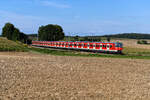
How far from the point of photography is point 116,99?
10.3m

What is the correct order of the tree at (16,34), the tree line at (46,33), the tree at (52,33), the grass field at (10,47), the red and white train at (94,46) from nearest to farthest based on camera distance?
the red and white train at (94,46) → the grass field at (10,47) → the tree at (16,34) → the tree line at (46,33) → the tree at (52,33)

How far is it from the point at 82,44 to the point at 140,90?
143ft

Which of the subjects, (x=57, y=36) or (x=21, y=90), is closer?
Result: (x=21, y=90)

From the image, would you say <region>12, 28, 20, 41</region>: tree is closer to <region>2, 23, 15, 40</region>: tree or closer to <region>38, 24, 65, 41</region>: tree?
<region>2, 23, 15, 40</region>: tree

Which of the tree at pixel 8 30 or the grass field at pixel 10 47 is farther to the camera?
the tree at pixel 8 30

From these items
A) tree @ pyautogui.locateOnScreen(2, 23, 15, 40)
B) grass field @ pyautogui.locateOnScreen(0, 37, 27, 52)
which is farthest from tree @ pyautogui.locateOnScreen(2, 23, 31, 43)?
grass field @ pyautogui.locateOnScreen(0, 37, 27, 52)

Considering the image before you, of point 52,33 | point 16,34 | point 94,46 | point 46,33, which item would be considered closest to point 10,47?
point 94,46

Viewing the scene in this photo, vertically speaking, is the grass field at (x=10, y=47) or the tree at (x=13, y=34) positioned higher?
the tree at (x=13, y=34)

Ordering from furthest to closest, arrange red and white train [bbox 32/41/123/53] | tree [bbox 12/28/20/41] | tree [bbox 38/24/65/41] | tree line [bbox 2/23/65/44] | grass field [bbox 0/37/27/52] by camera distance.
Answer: tree [bbox 38/24/65/41], tree line [bbox 2/23/65/44], tree [bbox 12/28/20/41], grass field [bbox 0/37/27/52], red and white train [bbox 32/41/123/53]

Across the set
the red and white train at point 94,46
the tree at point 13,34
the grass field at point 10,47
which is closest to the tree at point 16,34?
the tree at point 13,34

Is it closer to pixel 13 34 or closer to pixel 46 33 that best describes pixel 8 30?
pixel 13 34

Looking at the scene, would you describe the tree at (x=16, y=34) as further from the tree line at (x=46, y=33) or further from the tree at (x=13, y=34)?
the tree line at (x=46, y=33)

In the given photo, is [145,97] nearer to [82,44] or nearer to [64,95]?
[64,95]

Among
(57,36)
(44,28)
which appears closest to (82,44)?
(57,36)
